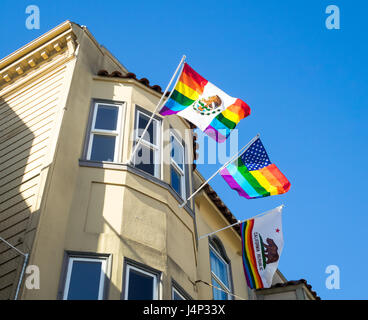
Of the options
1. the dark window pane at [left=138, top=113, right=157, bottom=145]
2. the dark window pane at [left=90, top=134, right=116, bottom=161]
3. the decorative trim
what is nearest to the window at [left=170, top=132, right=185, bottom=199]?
the dark window pane at [left=138, top=113, right=157, bottom=145]

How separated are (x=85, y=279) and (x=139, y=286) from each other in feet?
2.95

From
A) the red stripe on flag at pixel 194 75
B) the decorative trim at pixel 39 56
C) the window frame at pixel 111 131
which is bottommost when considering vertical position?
the window frame at pixel 111 131

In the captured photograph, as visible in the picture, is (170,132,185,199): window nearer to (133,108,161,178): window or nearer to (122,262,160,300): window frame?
(133,108,161,178): window

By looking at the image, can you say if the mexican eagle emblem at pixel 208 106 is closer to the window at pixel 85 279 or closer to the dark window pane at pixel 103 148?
the dark window pane at pixel 103 148

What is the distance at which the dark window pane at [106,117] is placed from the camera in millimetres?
12039

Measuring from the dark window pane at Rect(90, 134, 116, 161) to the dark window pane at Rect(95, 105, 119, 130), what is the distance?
1.12 feet

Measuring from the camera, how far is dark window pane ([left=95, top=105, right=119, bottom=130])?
12039 millimetres

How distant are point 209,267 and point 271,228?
6.00 feet

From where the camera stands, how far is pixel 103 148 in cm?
1155

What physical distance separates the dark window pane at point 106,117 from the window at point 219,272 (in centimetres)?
A: 452

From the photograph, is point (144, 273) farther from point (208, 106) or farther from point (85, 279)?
point (208, 106)

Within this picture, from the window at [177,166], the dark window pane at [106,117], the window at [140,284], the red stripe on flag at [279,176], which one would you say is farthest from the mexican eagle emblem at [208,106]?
the window at [140,284]
